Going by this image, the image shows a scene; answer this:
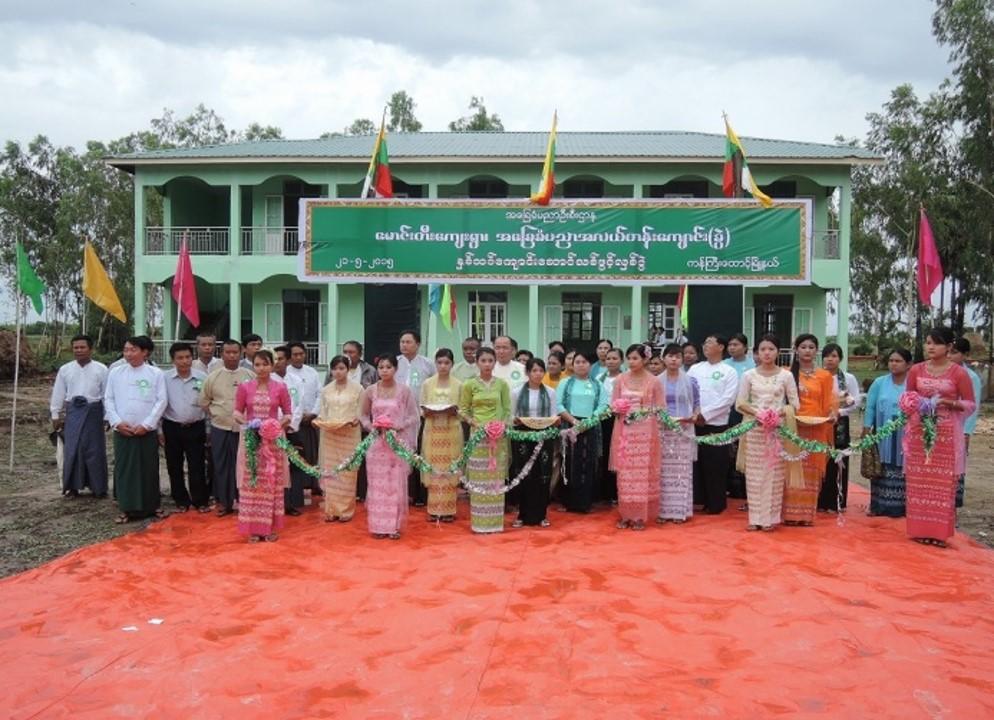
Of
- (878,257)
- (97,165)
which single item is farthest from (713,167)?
(97,165)

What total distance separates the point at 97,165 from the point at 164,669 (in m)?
26.1

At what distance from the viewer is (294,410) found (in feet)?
21.8

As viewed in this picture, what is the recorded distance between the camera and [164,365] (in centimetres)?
1753

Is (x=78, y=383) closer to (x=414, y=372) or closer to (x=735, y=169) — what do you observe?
(x=414, y=372)

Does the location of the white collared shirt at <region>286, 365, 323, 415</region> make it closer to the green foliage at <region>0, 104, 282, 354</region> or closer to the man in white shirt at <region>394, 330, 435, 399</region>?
the man in white shirt at <region>394, 330, 435, 399</region>

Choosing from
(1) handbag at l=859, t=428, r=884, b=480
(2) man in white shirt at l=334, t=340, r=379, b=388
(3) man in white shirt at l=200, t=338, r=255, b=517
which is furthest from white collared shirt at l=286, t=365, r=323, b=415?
(1) handbag at l=859, t=428, r=884, b=480

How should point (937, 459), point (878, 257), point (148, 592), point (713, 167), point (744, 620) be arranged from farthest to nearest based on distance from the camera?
point (878, 257) < point (713, 167) < point (937, 459) < point (148, 592) < point (744, 620)

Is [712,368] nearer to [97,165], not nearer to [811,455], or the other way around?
[811,455]

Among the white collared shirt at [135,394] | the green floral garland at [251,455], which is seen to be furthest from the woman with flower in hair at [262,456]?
the white collared shirt at [135,394]

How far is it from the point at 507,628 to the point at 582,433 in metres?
2.90

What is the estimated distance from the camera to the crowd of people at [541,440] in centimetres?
568

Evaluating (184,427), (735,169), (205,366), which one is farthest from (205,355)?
(735,169)

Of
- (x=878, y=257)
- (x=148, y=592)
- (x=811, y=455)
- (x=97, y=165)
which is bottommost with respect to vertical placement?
(x=148, y=592)

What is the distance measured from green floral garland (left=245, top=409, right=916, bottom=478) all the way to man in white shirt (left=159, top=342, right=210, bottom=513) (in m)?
0.97
